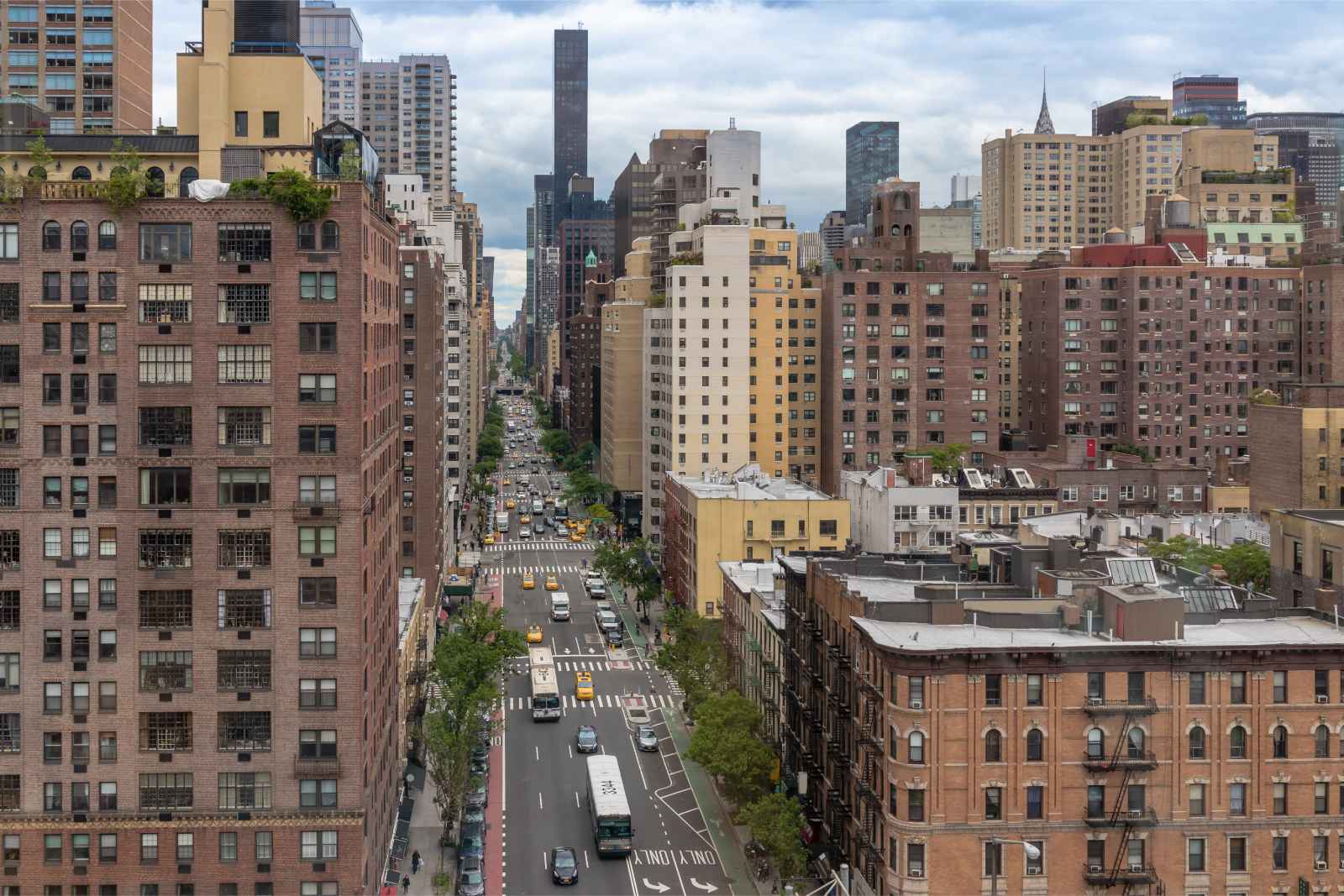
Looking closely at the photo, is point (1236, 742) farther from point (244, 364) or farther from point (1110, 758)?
point (244, 364)

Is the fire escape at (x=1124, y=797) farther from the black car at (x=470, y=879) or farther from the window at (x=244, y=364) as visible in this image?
the window at (x=244, y=364)

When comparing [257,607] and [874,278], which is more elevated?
[874,278]

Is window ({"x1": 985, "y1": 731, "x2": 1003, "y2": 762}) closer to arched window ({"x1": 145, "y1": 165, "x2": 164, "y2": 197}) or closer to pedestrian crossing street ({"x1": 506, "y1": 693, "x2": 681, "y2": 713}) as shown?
arched window ({"x1": 145, "y1": 165, "x2": 164, "y2": 197})

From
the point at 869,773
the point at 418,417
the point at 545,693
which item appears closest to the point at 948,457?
the point at 418,417

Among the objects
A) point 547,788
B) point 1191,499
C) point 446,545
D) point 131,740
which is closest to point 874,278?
point 1191,499

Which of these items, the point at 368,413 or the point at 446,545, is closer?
the point at 368,413

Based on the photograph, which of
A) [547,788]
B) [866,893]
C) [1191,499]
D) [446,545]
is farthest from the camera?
[446,545]

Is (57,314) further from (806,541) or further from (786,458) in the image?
(786,458)
